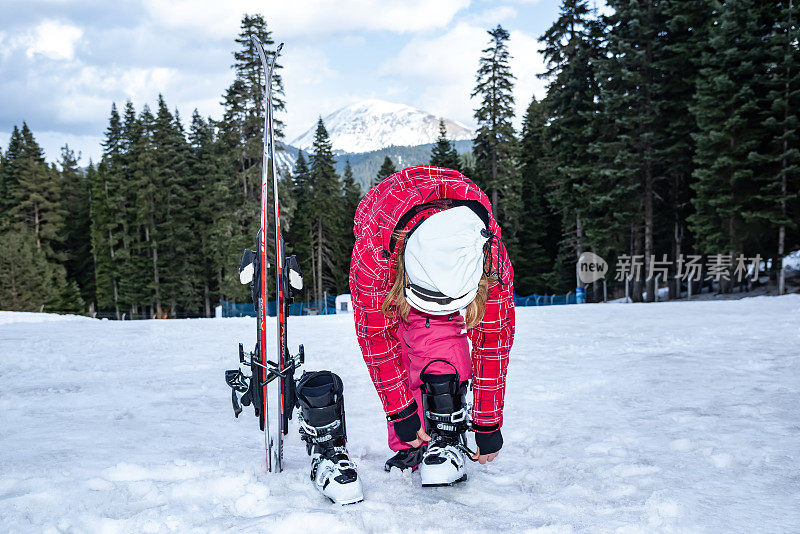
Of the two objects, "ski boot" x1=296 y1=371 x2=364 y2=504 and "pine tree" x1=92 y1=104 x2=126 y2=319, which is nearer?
"ski boot" x1=296 y1=371 x2=364 y2=504

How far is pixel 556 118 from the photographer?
1277 inches

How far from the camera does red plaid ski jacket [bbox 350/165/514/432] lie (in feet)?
9.02

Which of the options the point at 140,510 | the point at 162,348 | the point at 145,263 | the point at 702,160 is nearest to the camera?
the point at 140,510

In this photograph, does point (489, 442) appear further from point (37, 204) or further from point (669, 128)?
point (37, 204)

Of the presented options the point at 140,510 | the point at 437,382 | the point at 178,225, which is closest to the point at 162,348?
the point at 140,510

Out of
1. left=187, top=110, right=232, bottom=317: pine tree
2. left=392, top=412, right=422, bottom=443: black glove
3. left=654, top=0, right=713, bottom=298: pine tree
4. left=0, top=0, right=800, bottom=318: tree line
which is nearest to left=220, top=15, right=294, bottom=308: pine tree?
left=0, top=0, right=800, bottom=318: tree line

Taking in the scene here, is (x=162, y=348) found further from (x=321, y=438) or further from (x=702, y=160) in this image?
(x=702, y=160)

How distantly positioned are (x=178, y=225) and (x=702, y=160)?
38.6 m

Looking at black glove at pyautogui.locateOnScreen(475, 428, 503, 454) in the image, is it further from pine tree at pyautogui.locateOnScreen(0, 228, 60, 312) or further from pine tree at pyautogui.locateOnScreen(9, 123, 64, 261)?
pine tree at pyautogui.locateOnScreen(9, 123, 64, 261)

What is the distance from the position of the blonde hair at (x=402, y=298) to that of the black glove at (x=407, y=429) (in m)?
0.57

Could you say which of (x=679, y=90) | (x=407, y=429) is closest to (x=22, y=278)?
(x=679, y=90)

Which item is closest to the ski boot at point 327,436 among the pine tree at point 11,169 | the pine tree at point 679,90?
the pine tree at point 679,90

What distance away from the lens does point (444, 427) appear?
2.88m

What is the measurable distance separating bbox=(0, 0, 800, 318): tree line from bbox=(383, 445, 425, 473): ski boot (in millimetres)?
1788
